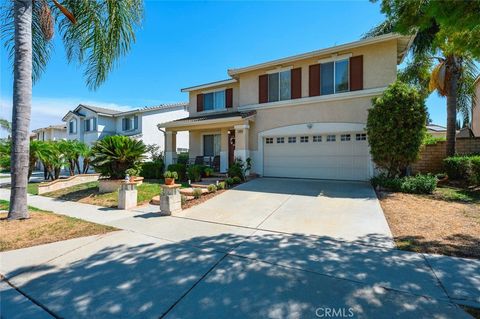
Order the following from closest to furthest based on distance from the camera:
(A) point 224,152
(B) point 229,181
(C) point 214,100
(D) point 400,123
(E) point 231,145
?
(D) point 400,123, (B) point 229,181, (E) point 231,145, (A) point 224,152, (C) point 214,100

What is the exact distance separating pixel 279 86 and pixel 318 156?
4.40 m

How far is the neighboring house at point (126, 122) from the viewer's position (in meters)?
22.3

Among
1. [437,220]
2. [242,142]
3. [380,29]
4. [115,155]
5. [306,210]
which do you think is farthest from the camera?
[380,29]

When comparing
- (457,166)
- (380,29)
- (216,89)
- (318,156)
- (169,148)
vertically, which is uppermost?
(380,29)

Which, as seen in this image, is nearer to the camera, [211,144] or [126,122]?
[211,144]

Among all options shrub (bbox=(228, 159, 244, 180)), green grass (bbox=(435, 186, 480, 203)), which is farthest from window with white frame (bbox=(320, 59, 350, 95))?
green grass (bbox=(435, 186, 480, 203))

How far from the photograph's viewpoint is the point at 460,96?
1458 centimetres

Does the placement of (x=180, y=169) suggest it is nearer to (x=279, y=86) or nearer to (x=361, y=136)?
(x=279, y=86)

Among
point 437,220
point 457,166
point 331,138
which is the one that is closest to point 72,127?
point 331,138

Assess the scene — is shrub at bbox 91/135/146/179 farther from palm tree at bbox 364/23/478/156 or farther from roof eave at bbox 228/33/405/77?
palm tree at bbox 364/23/478/156

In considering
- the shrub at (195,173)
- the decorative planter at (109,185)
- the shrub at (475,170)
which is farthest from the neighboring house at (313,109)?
the decorative planter at (109,185)

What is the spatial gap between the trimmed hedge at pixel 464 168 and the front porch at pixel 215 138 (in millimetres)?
9279

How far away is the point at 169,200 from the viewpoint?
7082mm

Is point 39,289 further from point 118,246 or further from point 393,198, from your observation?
point 393,198
